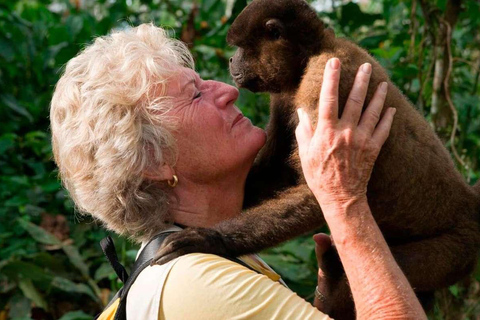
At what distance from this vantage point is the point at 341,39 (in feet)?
9.91

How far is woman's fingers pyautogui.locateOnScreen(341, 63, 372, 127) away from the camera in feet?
7.72

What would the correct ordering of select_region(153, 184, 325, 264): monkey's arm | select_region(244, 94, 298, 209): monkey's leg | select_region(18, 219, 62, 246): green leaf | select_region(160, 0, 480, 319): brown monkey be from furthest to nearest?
1. select_region(18, 219, 62, 246): green leaf
2. select_region(244, 94, 298, 209): monkey's leg
3. select_region(160, 0, 480, 319): brown monkey
4. select_region(153, 184, 325, 264): monkey's arm

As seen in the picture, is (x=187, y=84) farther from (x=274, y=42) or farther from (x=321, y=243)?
(x=321, y=243)

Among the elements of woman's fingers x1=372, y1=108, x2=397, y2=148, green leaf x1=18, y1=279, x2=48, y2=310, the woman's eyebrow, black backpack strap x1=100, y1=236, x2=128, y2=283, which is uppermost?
woman's fingers x1=372, y1=108, x2=397, y2=148

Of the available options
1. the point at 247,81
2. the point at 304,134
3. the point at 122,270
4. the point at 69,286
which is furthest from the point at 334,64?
the point at 69,286

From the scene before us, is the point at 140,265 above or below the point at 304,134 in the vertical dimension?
below

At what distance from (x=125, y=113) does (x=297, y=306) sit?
3.04 feet

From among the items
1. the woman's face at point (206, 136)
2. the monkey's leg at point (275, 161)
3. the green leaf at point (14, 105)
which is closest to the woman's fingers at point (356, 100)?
the woman's face at point (206, 136)

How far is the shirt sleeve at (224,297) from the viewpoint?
2088 mm

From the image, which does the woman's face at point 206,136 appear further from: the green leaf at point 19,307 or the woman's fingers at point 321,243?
the green leaf at point 19,307

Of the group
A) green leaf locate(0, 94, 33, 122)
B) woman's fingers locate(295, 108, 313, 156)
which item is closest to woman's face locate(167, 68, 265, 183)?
woman's fingers locate(295, 108, 313, 156)

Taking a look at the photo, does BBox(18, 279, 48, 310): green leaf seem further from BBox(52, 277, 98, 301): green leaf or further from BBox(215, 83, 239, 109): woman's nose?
BBox(215, 83, 239, 109): woman's nose

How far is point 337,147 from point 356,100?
0.67ft

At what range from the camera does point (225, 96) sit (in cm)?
275
